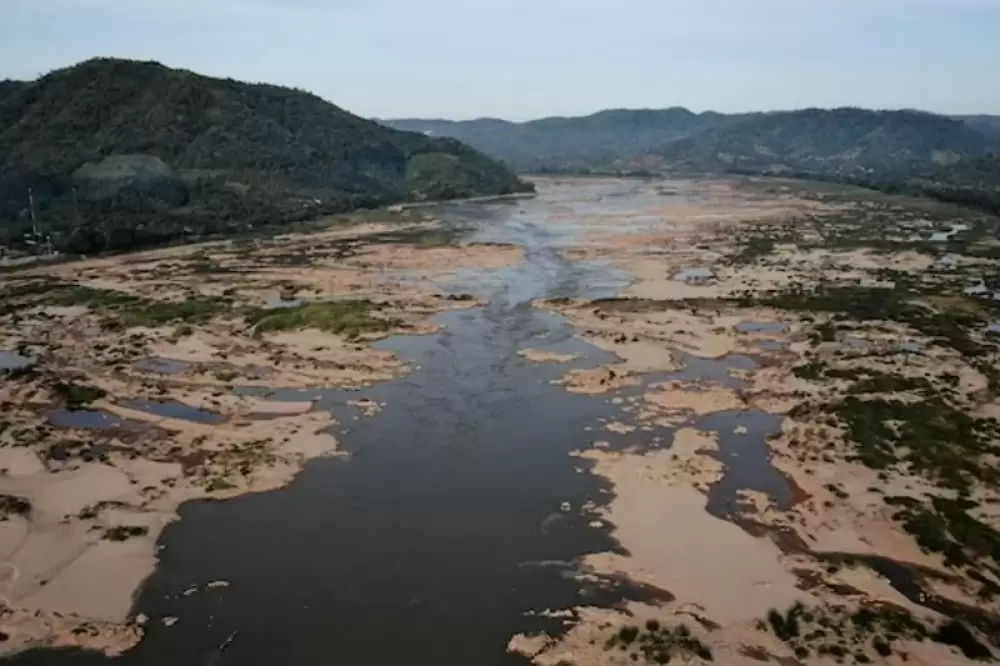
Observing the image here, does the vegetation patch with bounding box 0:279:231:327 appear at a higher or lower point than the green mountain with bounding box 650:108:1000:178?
lower

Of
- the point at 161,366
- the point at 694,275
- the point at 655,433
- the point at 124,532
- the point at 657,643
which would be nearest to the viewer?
the point at 657,643

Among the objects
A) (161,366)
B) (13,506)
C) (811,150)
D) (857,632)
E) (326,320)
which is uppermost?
(811,150)

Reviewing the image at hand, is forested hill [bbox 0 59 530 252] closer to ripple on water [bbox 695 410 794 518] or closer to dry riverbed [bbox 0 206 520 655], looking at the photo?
dry riverbed [bbox 0 206 520 655]

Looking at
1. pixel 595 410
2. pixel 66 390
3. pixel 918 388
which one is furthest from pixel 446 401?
pixel 918 388

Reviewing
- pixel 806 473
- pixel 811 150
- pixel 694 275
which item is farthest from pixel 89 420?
pixel 811 150

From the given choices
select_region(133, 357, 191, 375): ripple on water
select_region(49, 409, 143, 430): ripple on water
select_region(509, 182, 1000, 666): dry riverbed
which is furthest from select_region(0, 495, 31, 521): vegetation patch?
select_region(509, 182, 1000, 666): dry riverbed

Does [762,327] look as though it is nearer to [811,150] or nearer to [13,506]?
[13,506]
